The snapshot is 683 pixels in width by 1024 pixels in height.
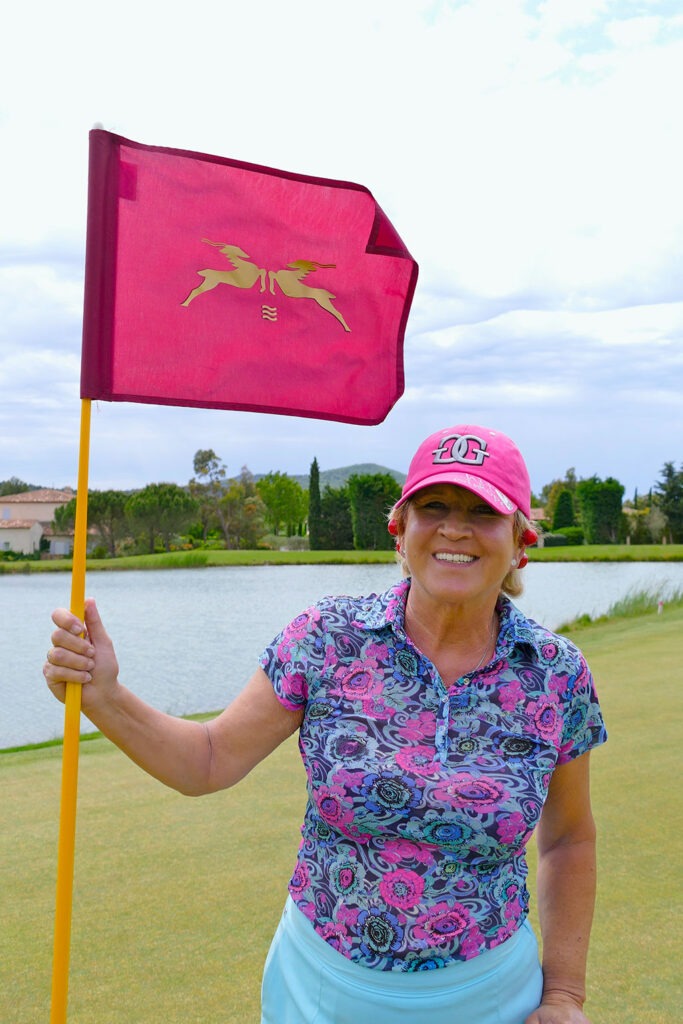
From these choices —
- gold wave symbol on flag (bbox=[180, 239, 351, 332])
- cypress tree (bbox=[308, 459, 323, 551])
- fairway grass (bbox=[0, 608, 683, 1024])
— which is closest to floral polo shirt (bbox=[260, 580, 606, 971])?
gold wave symbol on flag (bbox=[180, 239, 351, 332])

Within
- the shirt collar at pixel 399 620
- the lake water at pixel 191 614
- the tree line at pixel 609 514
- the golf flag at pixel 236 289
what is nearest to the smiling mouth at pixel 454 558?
the shirt collar at pixel 399 620

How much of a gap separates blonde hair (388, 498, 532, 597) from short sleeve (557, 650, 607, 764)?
0.20m

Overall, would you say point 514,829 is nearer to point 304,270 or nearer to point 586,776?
point 586,776

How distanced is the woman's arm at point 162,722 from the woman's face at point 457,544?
0.32 m

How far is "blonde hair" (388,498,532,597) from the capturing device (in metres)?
1.60

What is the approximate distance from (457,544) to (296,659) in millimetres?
324

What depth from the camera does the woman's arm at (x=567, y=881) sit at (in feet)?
5.12

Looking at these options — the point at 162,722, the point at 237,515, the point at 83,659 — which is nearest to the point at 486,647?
the point at 162,722

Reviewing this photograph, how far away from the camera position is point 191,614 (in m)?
20.6

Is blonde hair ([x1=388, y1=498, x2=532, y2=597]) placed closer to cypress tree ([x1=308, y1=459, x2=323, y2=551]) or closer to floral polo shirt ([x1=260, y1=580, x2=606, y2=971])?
floral polo shirt ([x1=260, y1=580, x2=606, y2=971])

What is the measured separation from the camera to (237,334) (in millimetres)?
1844

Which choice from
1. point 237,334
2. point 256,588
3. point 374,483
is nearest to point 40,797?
point 237,334

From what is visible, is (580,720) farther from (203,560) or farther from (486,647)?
(203,560)

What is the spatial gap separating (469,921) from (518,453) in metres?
0.75
